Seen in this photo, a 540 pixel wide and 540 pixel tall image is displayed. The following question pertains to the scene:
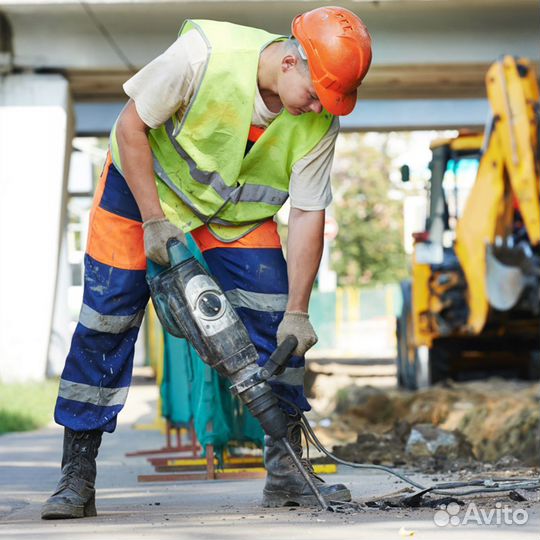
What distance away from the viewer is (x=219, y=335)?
174 inches

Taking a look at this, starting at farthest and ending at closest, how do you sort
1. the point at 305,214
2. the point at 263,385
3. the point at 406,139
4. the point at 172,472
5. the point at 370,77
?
1. the point at 406,139
2. the point at 370,77
3. the point at 172,472
4. the point at 305,214
5. the point at 263,385

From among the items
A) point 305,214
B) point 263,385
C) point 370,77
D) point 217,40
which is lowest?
point 263,385

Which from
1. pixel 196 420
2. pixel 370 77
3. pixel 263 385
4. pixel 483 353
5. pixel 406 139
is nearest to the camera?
pixel 263 385

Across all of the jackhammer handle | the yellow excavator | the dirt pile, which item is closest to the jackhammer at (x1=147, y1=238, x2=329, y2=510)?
the jackhammer handle

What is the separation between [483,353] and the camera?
14.3 m

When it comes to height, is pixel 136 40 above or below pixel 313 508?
above

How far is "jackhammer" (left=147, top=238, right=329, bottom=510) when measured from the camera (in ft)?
14.4

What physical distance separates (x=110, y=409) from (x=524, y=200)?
685 cm

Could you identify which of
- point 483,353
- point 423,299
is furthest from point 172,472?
point 483,353

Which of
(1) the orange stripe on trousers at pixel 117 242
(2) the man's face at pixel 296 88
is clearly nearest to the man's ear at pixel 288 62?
(2) the man's face at pixel 296 88

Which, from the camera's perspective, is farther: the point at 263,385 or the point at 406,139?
the point at 406,139

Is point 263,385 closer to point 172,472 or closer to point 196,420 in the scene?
point 196,420

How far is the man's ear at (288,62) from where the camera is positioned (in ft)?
14.7

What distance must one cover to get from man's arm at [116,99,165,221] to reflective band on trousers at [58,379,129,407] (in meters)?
0.67
